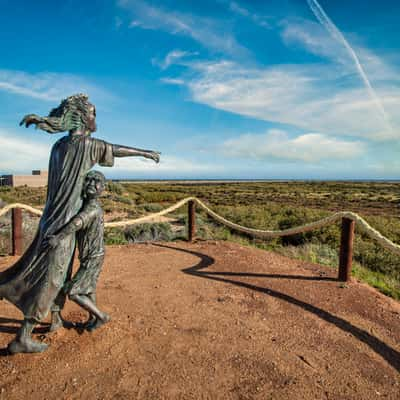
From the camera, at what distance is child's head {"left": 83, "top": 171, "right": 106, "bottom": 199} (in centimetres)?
246

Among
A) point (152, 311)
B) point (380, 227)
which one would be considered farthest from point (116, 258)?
point (380, 227)

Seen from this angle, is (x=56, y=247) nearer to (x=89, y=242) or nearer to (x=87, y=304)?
(x=89, y=242)

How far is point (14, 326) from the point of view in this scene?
9.84ft

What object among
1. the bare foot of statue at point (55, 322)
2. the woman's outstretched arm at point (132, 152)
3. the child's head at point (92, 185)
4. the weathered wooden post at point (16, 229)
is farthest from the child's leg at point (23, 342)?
the weathered wooden post at point (16, 229)

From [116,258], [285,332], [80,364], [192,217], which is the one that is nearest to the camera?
[80,364]

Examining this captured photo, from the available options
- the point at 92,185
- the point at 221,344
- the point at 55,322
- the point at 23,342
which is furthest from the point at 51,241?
the point at 221,344

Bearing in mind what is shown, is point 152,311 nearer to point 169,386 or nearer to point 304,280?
point 169,386

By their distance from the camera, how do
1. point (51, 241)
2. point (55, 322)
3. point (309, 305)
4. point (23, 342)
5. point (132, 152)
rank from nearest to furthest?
1. point (51, 241)
2. point (23, 342)
3. point (132, 152)
4. point (55, 322)
5. point (309, 305)

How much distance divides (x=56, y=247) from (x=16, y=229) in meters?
3.91

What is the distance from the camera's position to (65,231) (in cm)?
229

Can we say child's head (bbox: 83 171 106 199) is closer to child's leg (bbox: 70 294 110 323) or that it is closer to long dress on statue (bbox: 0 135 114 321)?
long dress on statue (bbox: 0 135 114 321)

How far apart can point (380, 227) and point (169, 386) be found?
942cm

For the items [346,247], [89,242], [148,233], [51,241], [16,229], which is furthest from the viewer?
[148,233]

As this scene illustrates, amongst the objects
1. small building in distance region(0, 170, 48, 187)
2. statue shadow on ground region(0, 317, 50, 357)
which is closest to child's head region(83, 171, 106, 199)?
statue shadow on ground region(0, 317, 50, 357)
